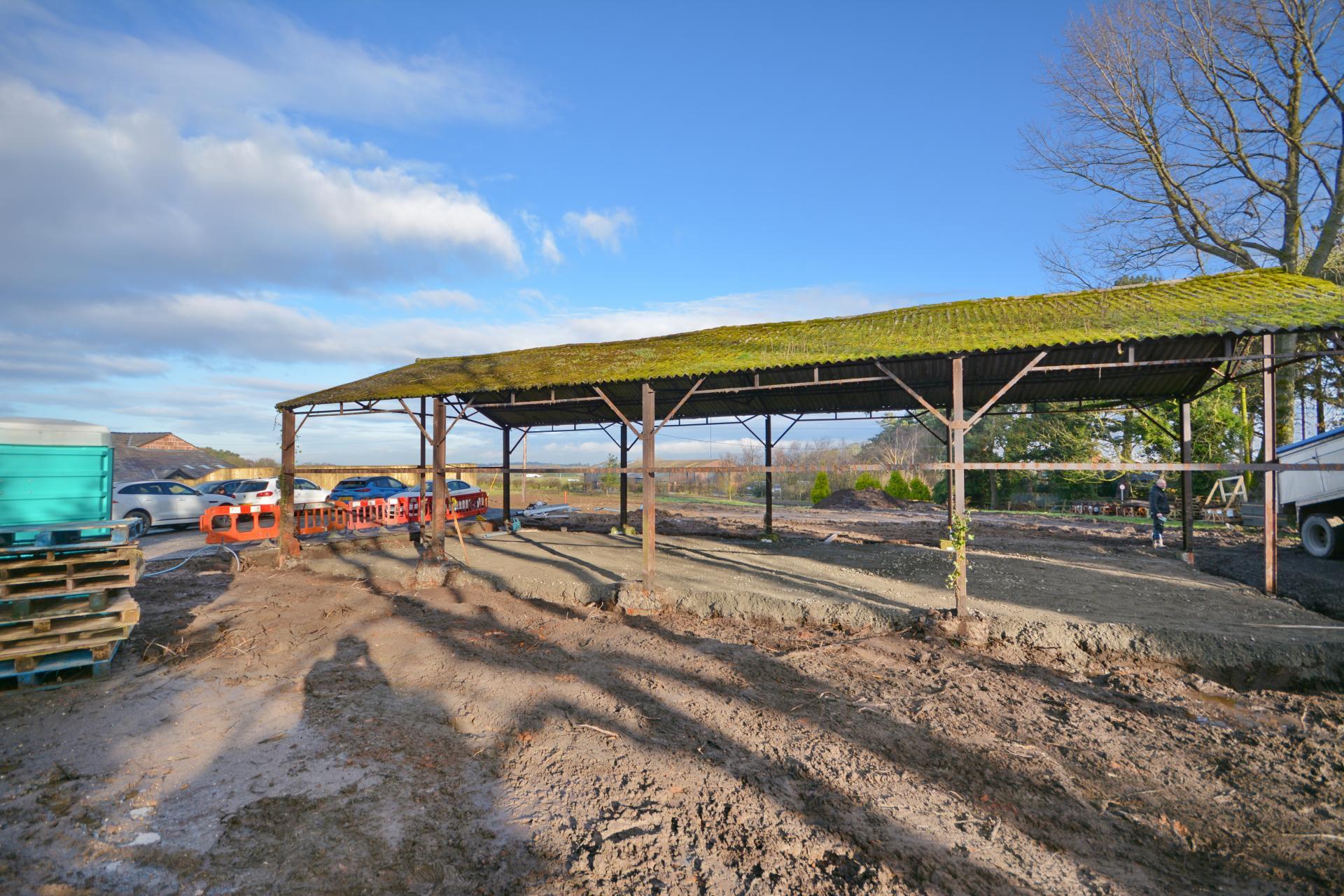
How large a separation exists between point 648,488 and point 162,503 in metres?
16.7

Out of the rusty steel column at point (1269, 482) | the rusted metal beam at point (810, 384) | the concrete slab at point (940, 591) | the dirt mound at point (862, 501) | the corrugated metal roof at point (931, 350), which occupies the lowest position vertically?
the dirt mound at point (862, 501)

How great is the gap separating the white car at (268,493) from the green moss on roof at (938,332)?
7176 millimetres

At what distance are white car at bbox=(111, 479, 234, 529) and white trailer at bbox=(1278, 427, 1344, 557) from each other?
26044 millimetres

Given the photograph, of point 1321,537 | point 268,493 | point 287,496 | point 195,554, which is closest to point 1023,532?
point 1321,537

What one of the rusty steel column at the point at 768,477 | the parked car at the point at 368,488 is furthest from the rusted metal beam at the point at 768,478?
the parked car at the point at 368,488

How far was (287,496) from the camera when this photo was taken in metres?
11.7

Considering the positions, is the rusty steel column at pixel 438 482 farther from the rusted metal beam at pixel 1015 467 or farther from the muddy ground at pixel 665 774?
the muddy ground at pixel 665 774

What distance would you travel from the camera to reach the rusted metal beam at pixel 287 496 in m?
11.7

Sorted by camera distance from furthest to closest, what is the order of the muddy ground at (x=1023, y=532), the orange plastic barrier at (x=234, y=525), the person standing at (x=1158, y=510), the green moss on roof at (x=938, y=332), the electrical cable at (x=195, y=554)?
the orange plastic barrier at (x=234, y=525) < the person standing at (x=1158, y=510) < the electrical cable at (x=195, y=554) < the muddy ground at (x=1023, y=532) < the green moss on roof at (x=938, y=332)

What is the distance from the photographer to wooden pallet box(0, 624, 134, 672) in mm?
5605

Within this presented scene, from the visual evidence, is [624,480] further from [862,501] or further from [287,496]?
[862,501]

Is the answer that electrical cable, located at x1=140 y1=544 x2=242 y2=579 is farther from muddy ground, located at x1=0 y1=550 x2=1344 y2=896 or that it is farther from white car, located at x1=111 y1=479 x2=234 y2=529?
muddy ground, located at x1=0 y1=550 x2=1344 y2=896

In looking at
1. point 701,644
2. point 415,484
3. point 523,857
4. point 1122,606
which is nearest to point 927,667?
point 701,644

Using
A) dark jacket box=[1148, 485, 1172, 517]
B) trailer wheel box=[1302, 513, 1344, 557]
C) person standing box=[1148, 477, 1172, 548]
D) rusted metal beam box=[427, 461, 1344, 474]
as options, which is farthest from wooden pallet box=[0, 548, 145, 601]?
trailer wheel box=[1302, 513, 1344, 557]
